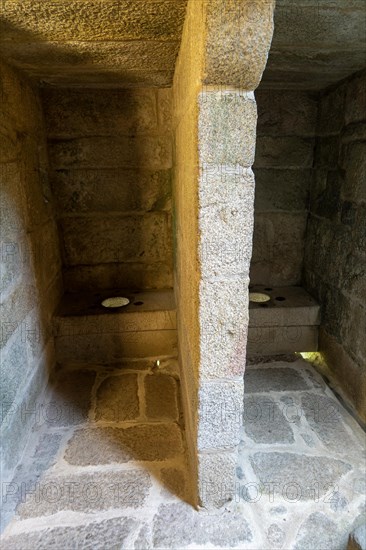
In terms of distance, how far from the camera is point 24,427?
63.4 inches

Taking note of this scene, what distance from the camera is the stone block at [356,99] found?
5.81 ft

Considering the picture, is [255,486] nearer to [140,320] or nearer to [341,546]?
[341,546]

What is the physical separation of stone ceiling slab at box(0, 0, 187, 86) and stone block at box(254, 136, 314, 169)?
80 cm

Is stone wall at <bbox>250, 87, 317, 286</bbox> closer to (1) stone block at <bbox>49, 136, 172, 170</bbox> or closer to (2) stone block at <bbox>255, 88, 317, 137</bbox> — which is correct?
(2) stone block at <bbox>255, 88, 317, 137</bbox>

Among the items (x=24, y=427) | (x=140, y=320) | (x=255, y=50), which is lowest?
(x=24, y=427)

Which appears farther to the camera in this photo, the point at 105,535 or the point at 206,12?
the point at 105,535

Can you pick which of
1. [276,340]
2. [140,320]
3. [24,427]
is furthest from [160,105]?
[24,427]

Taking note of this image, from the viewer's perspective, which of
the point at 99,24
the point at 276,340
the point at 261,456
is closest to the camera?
the point at 99,24

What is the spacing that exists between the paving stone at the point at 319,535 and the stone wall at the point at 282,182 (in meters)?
1.53

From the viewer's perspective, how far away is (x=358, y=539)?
3.79 ft

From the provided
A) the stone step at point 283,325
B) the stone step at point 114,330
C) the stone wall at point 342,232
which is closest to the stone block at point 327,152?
the stone wall at point 342,232

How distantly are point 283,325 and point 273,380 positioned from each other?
0.36 m

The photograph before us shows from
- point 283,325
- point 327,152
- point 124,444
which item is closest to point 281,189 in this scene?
point 327,152

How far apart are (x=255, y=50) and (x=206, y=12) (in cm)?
14
